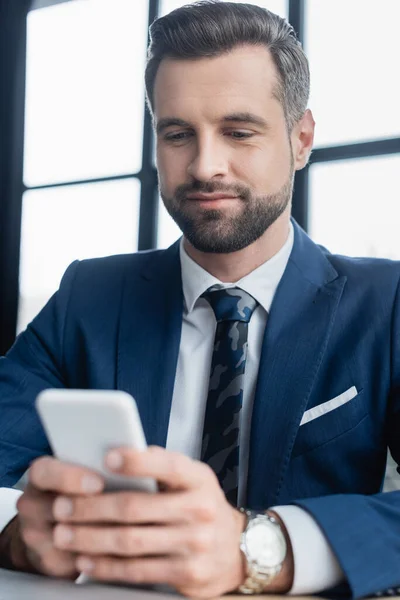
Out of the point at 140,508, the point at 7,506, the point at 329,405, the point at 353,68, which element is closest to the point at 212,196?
the point at 329,405

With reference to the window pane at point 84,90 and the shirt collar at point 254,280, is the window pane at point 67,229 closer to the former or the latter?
the window pane at point 84,90

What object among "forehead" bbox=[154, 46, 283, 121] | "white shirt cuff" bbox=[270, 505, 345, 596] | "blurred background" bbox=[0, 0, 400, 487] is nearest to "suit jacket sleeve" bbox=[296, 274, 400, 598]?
"white shirt cuff" bbox=[270, 505, 345, 596]

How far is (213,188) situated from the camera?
138cm

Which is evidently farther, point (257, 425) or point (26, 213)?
point (26, 213)

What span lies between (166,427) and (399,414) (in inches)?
18.2

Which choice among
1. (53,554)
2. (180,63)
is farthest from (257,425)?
(180,63)

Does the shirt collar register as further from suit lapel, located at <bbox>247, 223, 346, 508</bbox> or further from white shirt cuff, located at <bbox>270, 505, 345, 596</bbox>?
white shirt cuff, located at <bbox>270, 505, 345, 596</bbox>

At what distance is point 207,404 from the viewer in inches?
51.3

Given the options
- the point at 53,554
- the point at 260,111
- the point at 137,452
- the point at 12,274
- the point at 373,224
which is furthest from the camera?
the point at 12,274

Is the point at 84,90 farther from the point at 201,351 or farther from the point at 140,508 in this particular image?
the point at 140,508

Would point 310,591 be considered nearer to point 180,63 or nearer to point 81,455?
point 81,455

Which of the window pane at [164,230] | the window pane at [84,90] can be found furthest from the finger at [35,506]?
the window pane at [84,90]

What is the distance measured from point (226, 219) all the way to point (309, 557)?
78cm

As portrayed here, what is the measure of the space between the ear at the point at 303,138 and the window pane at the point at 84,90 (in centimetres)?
145
